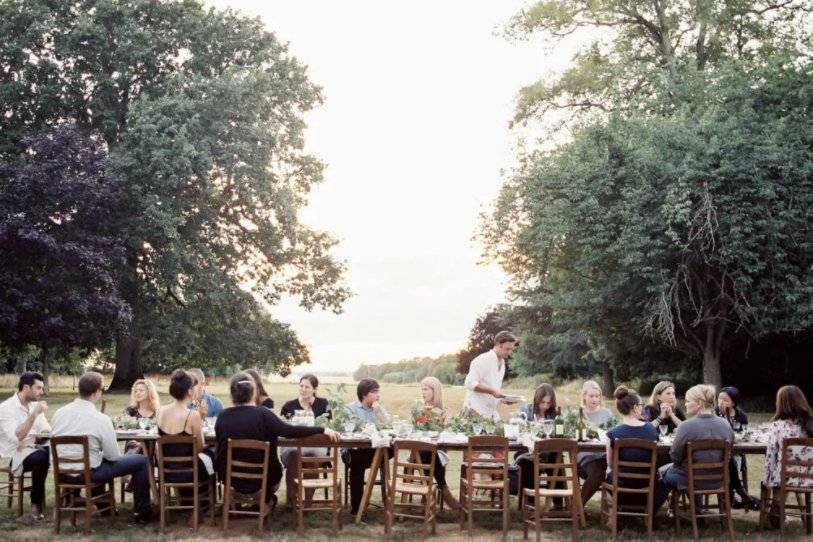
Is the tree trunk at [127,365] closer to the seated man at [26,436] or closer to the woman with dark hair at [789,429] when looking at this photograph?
the seated man at [26,436]

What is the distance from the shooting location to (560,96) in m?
29.8

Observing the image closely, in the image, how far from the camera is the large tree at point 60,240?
25750 millimetres

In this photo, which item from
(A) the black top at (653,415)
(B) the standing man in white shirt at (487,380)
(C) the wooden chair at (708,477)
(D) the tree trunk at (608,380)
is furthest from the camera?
(D) the tree trunk at (608,380)

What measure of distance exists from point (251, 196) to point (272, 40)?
5.62m

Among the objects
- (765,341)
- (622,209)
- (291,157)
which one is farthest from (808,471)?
(291,157)

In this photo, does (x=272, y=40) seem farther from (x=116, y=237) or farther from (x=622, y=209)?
(x=622, y=209)

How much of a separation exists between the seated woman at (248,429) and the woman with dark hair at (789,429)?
15.2 ft

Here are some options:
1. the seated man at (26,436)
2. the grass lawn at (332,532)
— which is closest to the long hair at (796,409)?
the grass lawn at (332,532)

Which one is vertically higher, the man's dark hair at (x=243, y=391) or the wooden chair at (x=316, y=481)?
the man's dark hair at (x=243, y=391)

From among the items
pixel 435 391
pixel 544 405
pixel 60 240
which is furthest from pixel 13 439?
pixel 60 240

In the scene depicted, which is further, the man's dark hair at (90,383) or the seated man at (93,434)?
the seated man at (93,434)

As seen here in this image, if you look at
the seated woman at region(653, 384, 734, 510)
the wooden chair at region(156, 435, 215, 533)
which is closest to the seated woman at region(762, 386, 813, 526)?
the seated woman at region(653, 384, 734, 510)

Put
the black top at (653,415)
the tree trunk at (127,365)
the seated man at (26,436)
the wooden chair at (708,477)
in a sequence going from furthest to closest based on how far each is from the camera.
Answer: the tree trunk at (127,365) < the black top at (653,415) < the seated man at (26,436) < the wooden chair at (708,477)

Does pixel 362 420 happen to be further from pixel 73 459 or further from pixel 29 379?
pixel 29 379
